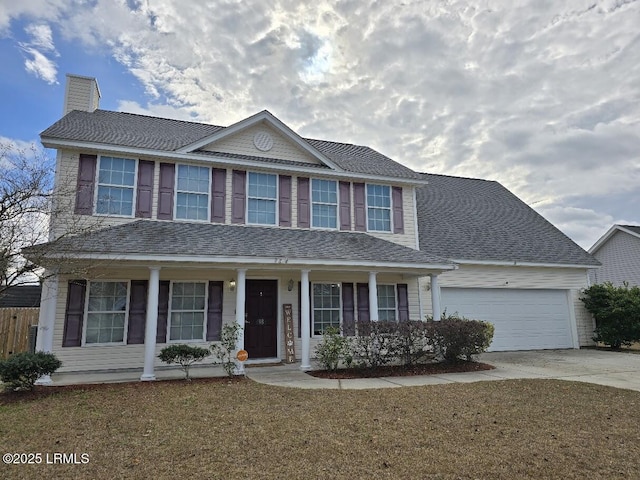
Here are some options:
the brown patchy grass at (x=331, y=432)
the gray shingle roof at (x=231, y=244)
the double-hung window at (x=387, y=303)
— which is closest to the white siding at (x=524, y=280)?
the double-hung window at (x=387, y=303)

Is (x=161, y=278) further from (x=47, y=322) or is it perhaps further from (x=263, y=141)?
(x=263, y=141)

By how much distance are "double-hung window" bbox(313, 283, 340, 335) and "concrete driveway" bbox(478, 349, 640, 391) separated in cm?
442

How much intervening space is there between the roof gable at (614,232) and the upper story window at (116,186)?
22.4 meters

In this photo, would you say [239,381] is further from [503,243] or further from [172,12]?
[503,243]

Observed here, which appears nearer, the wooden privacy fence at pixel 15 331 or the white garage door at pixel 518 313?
the wooden privacy fence at pixel 15 331

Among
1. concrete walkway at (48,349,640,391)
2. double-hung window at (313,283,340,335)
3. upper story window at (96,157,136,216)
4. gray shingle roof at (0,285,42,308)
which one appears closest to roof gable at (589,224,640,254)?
concrete walkway at (48,349,640,391)

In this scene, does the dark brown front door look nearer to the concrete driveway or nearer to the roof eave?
the roof eave

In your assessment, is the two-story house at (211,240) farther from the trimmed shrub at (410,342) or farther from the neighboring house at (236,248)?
the trimmed shrub at (410,342)

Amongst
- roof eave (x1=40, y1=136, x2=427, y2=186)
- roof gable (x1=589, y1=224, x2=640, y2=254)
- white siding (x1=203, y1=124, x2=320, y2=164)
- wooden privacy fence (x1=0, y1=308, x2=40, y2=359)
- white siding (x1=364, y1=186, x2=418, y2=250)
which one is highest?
white siding (x1=203, y1=124, x2=320, y2=164)

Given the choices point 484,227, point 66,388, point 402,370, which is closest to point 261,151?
point 402,370

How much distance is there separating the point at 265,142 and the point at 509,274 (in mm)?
9745

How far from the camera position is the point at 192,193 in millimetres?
11117

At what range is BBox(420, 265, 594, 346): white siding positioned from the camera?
44.4 ft

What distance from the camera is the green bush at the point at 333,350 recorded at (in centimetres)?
942
